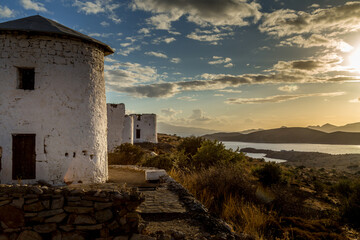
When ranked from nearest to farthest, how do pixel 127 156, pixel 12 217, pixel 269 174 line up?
pixel 12 217 < pixel 269 174 < pixel 127 156

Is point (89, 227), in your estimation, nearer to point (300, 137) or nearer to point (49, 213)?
point (49, 213)

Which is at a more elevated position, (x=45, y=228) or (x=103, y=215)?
(x=103, y=215)

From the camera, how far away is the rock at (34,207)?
3928mm

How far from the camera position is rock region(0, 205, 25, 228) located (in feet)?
12.8

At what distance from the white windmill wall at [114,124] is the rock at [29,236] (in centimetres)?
1611

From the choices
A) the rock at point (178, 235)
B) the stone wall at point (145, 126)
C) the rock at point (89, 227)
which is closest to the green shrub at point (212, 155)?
the rock at point (178, 235)

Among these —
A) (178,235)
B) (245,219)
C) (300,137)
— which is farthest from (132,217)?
(300,137)

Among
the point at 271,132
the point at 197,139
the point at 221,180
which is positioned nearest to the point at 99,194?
the point at 221,180

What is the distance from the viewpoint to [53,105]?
26.5ft

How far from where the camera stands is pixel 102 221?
408 centimetres

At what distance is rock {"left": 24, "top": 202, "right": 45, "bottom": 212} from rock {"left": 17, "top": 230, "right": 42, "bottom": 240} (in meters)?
0.34

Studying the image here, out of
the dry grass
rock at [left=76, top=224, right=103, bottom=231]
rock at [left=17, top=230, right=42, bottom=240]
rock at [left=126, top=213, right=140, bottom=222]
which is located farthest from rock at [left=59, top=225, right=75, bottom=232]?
the dry grass

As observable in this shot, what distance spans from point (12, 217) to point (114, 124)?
54.1 feet

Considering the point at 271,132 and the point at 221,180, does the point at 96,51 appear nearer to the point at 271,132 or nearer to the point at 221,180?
the point at 221,180
